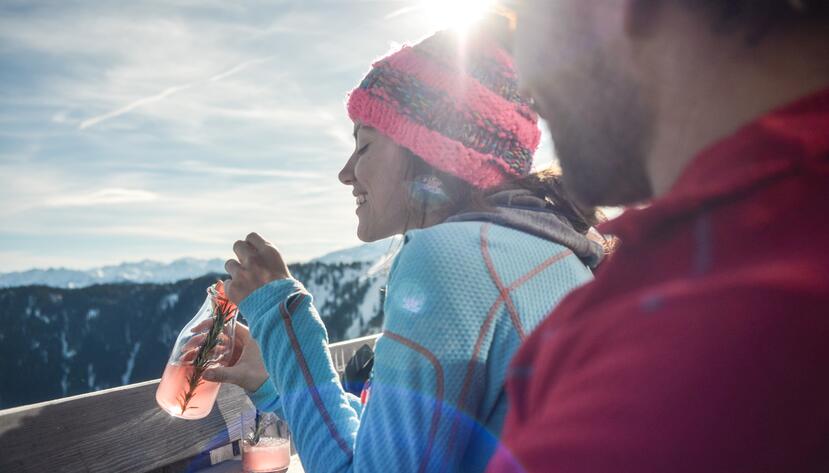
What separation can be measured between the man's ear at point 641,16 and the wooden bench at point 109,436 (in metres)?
1.92

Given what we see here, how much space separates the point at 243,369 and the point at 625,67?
5.40 feet

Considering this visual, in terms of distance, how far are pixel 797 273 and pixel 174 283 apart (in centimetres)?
3485

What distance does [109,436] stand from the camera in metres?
2.14

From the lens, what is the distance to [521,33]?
92cm

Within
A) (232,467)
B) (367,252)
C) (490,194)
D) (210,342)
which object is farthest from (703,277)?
(367,252)

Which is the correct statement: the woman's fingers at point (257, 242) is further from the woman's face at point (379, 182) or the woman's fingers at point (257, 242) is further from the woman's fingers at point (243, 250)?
the woman's face at point (379, 182)

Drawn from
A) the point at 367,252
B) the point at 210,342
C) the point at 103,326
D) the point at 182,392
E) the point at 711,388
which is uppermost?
the point at 711,388

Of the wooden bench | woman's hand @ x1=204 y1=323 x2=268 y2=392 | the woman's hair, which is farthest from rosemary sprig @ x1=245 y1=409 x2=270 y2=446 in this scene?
the woman's hair

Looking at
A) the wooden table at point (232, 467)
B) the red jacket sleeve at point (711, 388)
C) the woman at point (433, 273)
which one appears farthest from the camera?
the wooden table at point (232, 467)

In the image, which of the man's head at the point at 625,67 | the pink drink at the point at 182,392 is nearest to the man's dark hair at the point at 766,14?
the man's head at the point at 625,67

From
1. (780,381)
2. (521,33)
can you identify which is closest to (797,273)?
(780,381)

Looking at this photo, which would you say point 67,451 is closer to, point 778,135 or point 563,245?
point 563,245

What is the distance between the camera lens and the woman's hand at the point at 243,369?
2014 mm

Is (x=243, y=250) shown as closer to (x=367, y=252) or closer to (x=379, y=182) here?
(x=379, y=182)
